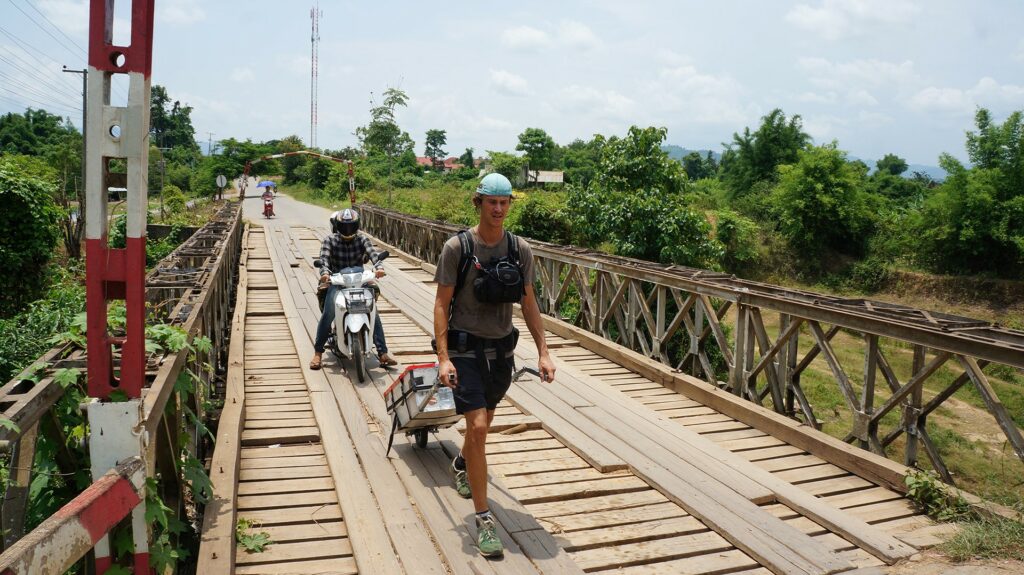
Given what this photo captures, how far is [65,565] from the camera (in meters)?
1.92

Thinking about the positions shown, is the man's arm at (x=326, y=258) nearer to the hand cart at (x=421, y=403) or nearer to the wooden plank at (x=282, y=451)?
the wooden plank at (x=282, y=451)

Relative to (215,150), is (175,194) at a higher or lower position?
lower

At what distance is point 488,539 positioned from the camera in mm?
3498

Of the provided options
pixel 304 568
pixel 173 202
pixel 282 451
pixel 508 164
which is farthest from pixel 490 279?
pixel 508 164

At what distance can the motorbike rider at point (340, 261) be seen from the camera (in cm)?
684

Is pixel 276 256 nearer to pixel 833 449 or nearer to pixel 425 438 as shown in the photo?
pixel 425 438

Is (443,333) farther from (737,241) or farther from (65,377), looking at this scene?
(737,241)

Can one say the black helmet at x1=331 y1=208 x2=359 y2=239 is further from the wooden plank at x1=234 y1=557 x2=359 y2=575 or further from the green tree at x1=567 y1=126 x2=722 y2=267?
the green tree at x1=567 y1=126 x2=722 y2=267

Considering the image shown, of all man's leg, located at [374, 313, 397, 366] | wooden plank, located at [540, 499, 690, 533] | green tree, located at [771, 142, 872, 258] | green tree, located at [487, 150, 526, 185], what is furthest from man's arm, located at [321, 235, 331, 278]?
green tree, located at [487, 150, 526, 185]

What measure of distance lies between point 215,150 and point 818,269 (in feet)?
183

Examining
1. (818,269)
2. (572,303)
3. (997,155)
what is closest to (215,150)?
(818,269)

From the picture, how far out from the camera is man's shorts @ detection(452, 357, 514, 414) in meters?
3.68

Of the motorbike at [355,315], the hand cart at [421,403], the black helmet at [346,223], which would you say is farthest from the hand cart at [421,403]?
the black helmet at [346,223]

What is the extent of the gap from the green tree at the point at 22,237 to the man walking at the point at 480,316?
57.6 ft
